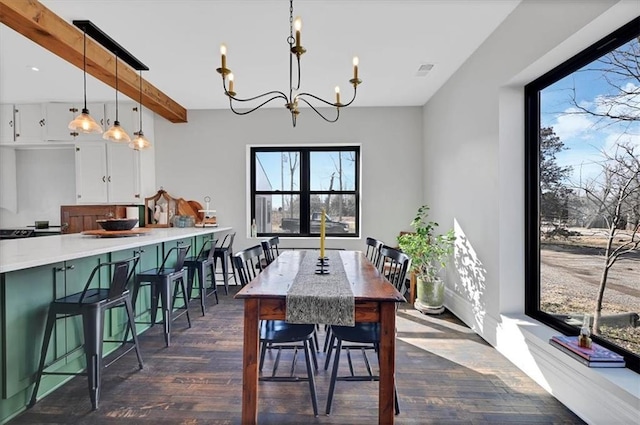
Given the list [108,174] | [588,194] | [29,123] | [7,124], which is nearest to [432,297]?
[588,194]

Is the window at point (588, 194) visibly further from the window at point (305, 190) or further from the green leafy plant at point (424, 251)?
the window at point (305, 190)

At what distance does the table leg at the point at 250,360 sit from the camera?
1601 mm

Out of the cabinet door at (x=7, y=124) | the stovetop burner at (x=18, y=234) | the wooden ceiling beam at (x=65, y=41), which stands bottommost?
the stovetop burner at (x=18, y=234)

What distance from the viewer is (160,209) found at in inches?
184

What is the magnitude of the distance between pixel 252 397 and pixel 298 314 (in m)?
0.54

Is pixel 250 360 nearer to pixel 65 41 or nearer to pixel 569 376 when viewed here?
pixel 569 376

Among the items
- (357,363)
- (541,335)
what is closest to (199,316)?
(357,363)

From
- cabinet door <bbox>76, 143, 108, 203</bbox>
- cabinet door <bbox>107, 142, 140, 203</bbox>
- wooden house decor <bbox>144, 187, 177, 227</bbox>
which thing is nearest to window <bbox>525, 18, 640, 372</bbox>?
wooden house decor <bbox>144, 187, 177, 227</bbox>

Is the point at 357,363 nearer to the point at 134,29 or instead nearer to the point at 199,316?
the point at 199,316

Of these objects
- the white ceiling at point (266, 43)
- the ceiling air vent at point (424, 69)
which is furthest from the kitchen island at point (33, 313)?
the ceiling air vent at point (424, 69)

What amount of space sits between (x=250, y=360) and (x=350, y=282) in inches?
28.1

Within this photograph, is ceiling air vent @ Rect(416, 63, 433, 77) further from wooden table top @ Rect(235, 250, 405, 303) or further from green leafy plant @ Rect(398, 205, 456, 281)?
wooden table top @ Rect(235, 250, 405, 303)

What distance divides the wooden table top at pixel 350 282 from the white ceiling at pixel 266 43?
1.98 meters

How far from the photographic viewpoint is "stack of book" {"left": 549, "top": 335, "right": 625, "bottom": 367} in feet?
5.51
